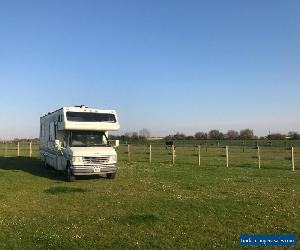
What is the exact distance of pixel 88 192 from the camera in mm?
14883

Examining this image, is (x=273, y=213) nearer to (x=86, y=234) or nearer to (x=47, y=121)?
(x=86, y=234)

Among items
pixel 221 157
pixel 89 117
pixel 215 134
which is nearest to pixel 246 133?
pixel 215 134

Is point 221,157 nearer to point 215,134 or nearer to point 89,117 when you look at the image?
point 89,117

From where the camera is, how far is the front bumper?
18.5 m

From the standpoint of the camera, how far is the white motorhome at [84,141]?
61.6 feet

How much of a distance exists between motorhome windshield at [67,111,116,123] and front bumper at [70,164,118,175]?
2.36 meters

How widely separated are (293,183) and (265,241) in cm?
1020

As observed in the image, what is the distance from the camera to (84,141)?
20062 mm

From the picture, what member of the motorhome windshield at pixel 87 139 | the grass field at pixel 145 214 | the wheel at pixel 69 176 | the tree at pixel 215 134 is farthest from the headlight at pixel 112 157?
the tree at pixel 215 134

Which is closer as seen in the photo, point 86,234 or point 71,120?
point 86,234

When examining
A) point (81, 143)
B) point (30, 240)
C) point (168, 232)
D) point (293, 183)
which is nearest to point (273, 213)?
point (168, 232)

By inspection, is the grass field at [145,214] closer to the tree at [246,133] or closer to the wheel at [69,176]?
the wheel at [69,176]

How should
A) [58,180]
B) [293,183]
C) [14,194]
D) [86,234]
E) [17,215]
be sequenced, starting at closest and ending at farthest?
1. [86,234]
2. [17,215]
3. [14,194]
4. [293,183]
5. [58,180]

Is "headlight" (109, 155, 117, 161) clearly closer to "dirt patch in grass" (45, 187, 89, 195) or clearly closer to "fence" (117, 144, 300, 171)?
"dirt patch in grass" (45, 187, 89, 195)
